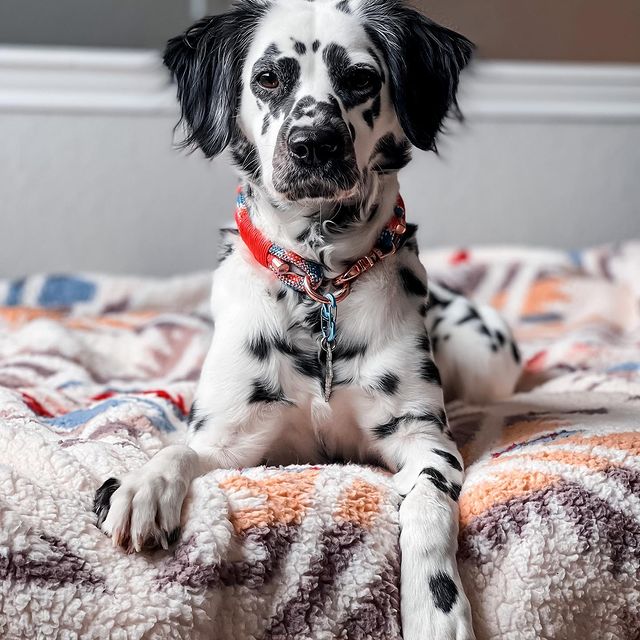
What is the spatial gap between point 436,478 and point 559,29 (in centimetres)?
294

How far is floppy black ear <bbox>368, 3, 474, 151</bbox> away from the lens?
161cm

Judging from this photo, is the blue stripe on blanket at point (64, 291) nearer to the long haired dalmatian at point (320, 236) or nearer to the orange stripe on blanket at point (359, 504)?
the long haired dalmatian at point (320, 236)

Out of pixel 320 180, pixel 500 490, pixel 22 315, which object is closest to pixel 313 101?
pixel 320 180

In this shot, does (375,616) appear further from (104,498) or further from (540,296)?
(540,296)

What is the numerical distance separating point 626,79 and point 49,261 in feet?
8.31

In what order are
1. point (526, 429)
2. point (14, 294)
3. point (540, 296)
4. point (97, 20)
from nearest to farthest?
point (526, 429), point (14, 294), point (540, 296), point (97, 20)

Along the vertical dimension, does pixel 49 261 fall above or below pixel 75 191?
below

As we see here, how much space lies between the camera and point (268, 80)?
159 cm

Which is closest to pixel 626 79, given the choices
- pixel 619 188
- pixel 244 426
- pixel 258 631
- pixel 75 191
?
pixel 619 188

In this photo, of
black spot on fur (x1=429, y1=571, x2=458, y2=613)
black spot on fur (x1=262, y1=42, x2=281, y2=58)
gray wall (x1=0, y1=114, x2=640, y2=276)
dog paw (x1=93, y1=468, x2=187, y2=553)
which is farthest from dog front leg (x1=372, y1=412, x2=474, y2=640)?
gray wall (x1=0, y1=114, x2=640, y2=276)

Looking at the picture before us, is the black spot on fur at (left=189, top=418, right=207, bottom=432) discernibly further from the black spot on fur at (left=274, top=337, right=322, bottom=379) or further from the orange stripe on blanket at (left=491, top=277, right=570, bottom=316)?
the orange stripe on blanket at (left=491, top=277, right=570, bottom=316)

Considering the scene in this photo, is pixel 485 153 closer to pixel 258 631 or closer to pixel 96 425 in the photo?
pixel 96 425

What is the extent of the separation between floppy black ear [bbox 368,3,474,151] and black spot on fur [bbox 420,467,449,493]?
58cm

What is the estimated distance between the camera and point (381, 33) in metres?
1.62
